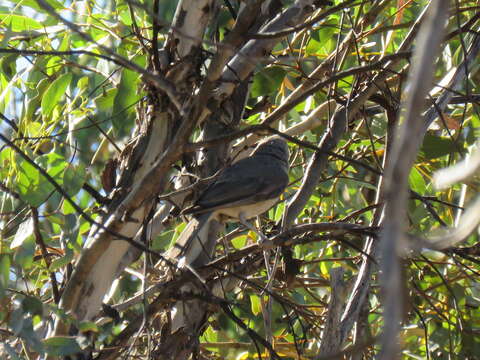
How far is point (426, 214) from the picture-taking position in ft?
13.1

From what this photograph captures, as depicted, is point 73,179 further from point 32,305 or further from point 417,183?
point 417,183

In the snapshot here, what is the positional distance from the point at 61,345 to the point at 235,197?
2.00 m

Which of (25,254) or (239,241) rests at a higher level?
(239,241)

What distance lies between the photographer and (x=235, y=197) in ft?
14.1

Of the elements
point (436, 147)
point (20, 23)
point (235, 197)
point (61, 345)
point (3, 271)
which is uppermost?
point (20, 23)

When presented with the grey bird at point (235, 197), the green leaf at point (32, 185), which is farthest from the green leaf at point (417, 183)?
the green leaf at point (32, 185)

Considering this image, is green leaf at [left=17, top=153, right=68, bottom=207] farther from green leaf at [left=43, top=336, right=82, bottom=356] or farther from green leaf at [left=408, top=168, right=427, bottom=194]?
green leaf at [left=408, top=168, right=427, bottom=194]

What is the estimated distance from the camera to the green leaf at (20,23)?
347 cm

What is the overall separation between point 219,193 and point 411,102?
327 centimetres

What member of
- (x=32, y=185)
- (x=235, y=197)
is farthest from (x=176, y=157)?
(x=235, y=197)

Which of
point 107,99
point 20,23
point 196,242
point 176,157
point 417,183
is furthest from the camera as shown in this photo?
point 417,183

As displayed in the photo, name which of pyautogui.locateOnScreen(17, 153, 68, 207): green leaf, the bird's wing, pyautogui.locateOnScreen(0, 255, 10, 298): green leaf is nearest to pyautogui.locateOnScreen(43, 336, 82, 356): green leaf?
pyautogui.locateOnScreen(0, 255, 10, 298): green leaf

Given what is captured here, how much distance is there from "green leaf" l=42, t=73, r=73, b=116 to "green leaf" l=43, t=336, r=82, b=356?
3.76ft

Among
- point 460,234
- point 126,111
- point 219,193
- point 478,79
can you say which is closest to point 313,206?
point 219,193
